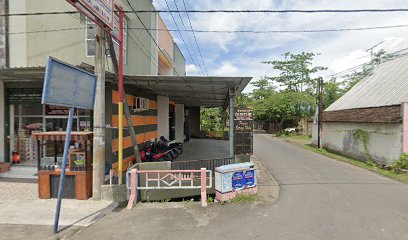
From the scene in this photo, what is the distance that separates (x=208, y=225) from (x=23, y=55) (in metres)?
9.08

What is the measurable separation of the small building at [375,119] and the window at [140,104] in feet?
37.3

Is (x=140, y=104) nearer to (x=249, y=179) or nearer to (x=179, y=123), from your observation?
(x=249, y=179)

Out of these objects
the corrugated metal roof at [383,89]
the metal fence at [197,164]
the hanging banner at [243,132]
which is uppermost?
the corrugated metal roof at [383,89]

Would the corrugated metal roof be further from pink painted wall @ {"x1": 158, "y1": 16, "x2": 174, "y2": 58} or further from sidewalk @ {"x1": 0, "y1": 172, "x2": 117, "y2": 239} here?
sidewalk @ {"x1": 0, "y1": 172, "x2": 117, "y2": 239}

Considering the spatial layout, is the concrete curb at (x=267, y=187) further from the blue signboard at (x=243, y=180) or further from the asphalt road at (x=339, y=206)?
the blue signboard at (x=243, y=180)

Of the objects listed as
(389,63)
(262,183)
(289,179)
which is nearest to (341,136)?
(389,63)

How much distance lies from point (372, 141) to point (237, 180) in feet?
34.7

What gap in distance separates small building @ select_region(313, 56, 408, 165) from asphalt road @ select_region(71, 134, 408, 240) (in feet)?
15.6

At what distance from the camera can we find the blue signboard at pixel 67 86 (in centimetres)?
430

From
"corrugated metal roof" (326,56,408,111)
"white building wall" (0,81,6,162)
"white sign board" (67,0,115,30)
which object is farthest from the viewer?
"corrugated metal roof" (326,56,408,111)

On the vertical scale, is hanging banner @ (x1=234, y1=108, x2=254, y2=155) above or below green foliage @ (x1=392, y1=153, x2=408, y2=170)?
above

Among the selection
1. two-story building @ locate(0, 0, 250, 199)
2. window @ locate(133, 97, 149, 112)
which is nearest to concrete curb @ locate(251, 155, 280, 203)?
two-story building @ locate(0, 0, 250, 199)

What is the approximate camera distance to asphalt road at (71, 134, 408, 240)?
16.6 feet

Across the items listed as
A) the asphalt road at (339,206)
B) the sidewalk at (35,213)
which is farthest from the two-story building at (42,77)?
the asphalt road at (339,206)
